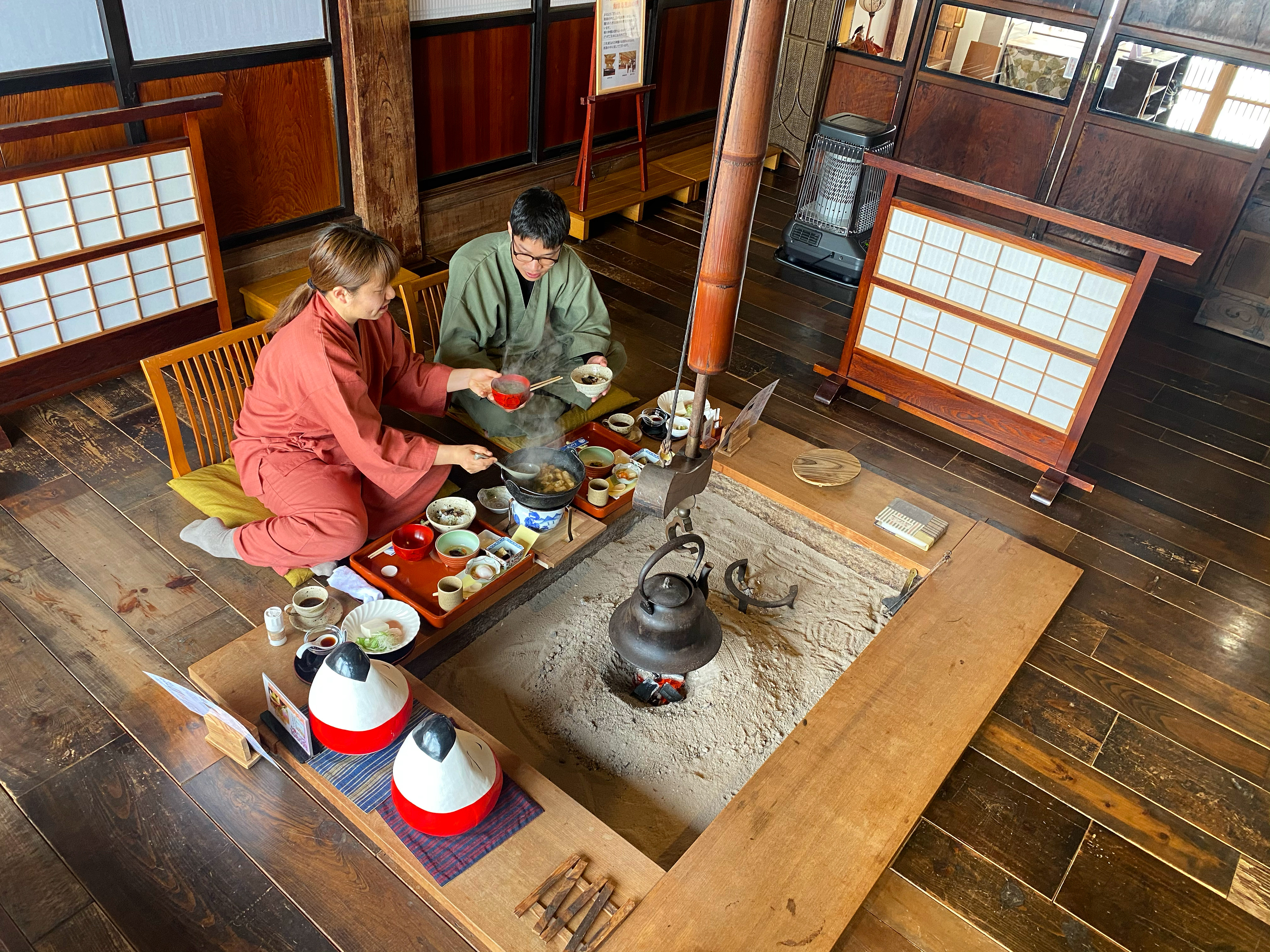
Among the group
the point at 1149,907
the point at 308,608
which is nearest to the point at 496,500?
the point at 308,608

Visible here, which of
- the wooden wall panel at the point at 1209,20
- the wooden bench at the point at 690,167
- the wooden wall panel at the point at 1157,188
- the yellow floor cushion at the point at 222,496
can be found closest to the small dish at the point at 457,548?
the yellow floor cushion at the point at 222,496

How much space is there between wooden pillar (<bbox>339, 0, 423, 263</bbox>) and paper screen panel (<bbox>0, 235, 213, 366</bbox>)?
1181 mm

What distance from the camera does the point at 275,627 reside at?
8.92ft

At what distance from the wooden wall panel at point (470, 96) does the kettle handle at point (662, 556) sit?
13.0ft

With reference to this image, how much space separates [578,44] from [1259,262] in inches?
195

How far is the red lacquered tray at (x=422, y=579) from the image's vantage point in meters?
3.03

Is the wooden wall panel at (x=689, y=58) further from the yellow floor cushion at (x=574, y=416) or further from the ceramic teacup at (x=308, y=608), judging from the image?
the ceramic teacup at (x=308, y=608)

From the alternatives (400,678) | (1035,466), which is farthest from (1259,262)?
(400,678)

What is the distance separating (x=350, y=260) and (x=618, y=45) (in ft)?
14.3

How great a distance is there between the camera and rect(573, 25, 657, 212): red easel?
6414 mm

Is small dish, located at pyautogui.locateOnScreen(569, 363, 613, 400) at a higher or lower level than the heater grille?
lower

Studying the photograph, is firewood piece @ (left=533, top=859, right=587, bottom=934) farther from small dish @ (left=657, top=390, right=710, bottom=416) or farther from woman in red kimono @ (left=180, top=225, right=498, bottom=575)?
small dish @ (left=657, top=390, right=710, bottom=416)

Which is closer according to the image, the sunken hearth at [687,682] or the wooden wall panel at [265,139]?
the sunken hearth at [687,682]

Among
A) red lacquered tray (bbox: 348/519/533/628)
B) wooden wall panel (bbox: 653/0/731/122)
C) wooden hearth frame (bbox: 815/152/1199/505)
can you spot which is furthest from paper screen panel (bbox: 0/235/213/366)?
wooden wall panel (bbox: 653/0/731/122)
